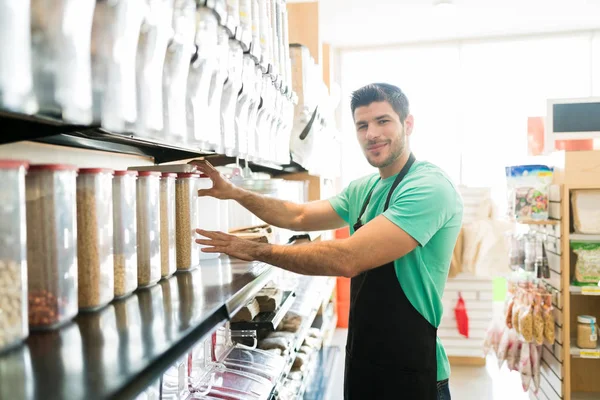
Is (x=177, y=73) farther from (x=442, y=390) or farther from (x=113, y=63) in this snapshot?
(x=442, y=390)

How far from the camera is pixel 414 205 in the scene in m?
1.82

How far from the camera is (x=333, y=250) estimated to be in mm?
1653

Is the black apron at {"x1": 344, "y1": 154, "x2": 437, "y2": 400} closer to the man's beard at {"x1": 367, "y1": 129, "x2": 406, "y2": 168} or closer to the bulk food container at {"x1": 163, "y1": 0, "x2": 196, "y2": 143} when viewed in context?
the man's beard at {"x1": 367, "y1": 129, "x2": 406, "y2": 168}

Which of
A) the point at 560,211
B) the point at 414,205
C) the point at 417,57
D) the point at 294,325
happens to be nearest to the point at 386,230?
the point at 414,205

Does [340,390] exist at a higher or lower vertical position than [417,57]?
lower

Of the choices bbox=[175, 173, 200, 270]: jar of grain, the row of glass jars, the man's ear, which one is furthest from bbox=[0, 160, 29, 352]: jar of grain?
the man's ear

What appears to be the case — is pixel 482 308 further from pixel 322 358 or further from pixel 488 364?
pixel 322 358

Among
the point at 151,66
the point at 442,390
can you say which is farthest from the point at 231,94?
the point at 442,390

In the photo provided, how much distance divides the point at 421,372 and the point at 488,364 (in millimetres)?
3309

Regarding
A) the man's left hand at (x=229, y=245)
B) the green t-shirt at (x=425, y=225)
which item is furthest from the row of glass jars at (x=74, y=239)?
the green t-shirt at (x=425, y=225)

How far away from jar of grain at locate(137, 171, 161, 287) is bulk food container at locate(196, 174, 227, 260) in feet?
1.11

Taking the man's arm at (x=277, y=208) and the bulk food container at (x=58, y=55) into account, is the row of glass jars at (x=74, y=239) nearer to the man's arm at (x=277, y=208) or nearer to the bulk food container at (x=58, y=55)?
the bulk food container at (x=58, y=55)

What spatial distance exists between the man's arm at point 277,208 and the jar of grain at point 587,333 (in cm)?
208

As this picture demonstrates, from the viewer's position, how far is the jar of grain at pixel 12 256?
0.77m
